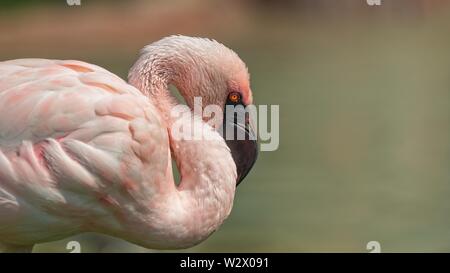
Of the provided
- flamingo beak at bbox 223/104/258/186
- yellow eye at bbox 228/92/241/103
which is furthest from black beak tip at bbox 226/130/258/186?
yellow eye at bbox 228/92/241/103

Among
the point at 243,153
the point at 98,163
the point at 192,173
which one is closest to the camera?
the point at 98,163

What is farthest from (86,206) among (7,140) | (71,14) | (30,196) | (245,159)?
(71,14)

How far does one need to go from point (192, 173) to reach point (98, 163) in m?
0.42

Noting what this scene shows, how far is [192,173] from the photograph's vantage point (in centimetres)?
291

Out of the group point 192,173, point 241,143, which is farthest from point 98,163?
point 241,143

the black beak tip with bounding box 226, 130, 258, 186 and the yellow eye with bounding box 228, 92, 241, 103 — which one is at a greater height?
the yellow eye with bounding box 228, 92, 241, 103

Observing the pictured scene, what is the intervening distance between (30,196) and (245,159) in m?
0.88

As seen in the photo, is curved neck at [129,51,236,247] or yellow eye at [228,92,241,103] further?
yellow eye at [228,92,241,103]

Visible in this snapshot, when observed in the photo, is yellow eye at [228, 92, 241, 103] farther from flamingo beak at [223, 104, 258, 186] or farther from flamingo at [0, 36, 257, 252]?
flamingo at [0, 36, 257, 252]

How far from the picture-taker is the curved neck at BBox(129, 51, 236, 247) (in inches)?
112

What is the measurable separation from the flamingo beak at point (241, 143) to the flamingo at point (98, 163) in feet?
0.17

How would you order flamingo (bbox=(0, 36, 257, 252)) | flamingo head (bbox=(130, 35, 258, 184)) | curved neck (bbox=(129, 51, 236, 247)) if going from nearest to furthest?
flamingo (bbox=(0, 36, 257, 252))
curved neck (bbox=(129, 51, 236, 247))
flamingo head (bbox=(130, 35, 258, 184))

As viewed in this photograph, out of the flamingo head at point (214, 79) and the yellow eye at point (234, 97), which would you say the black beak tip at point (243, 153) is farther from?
the yellow eye at point (234, 97)

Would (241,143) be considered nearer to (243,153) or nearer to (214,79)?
(243,153)
